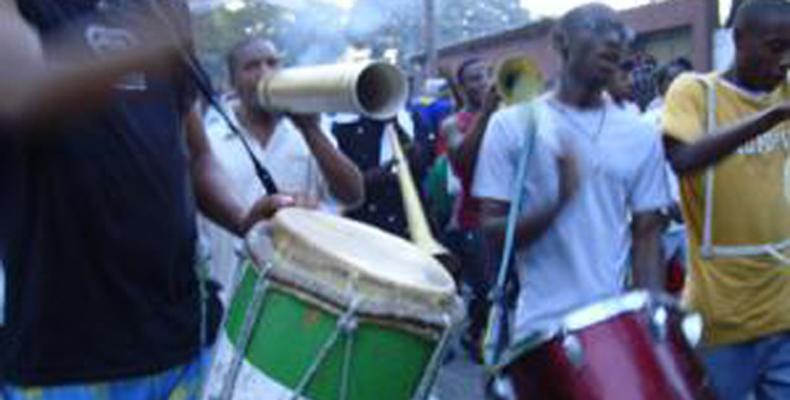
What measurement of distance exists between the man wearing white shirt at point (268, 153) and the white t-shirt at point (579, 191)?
1.50 feet

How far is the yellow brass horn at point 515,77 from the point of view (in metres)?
4.96

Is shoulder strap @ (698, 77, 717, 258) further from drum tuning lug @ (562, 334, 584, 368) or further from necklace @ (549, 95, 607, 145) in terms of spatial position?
drum tuning lug @ (562, 334, 584, 368)

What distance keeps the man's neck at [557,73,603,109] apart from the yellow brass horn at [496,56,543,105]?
759 mm

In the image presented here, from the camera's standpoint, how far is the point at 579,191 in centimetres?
394

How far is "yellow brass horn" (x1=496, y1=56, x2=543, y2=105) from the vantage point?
496 centimetres

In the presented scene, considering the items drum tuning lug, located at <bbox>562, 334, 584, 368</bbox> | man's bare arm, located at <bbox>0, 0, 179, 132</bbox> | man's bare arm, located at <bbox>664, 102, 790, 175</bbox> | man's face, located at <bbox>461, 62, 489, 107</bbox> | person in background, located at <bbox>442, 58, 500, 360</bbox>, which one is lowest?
person in background, located at <bbox>442, 58, 500, 360</bbox>

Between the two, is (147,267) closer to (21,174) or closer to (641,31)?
(21,174)

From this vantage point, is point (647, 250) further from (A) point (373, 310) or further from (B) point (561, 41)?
(A) point (373, 310)

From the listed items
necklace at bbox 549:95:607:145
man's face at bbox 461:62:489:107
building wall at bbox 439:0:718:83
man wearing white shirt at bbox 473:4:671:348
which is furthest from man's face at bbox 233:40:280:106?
building wall at bbox 439:0:718:83

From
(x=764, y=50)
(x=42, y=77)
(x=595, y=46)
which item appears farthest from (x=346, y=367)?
(x=764, y=50)

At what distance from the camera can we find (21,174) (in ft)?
7.43

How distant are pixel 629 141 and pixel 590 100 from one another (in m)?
0.18

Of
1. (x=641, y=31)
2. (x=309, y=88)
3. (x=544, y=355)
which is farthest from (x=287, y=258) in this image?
(x=641, y=31)

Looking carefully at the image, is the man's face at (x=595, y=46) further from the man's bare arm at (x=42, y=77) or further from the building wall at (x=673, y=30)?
the building wall at (x=673, y=30)
